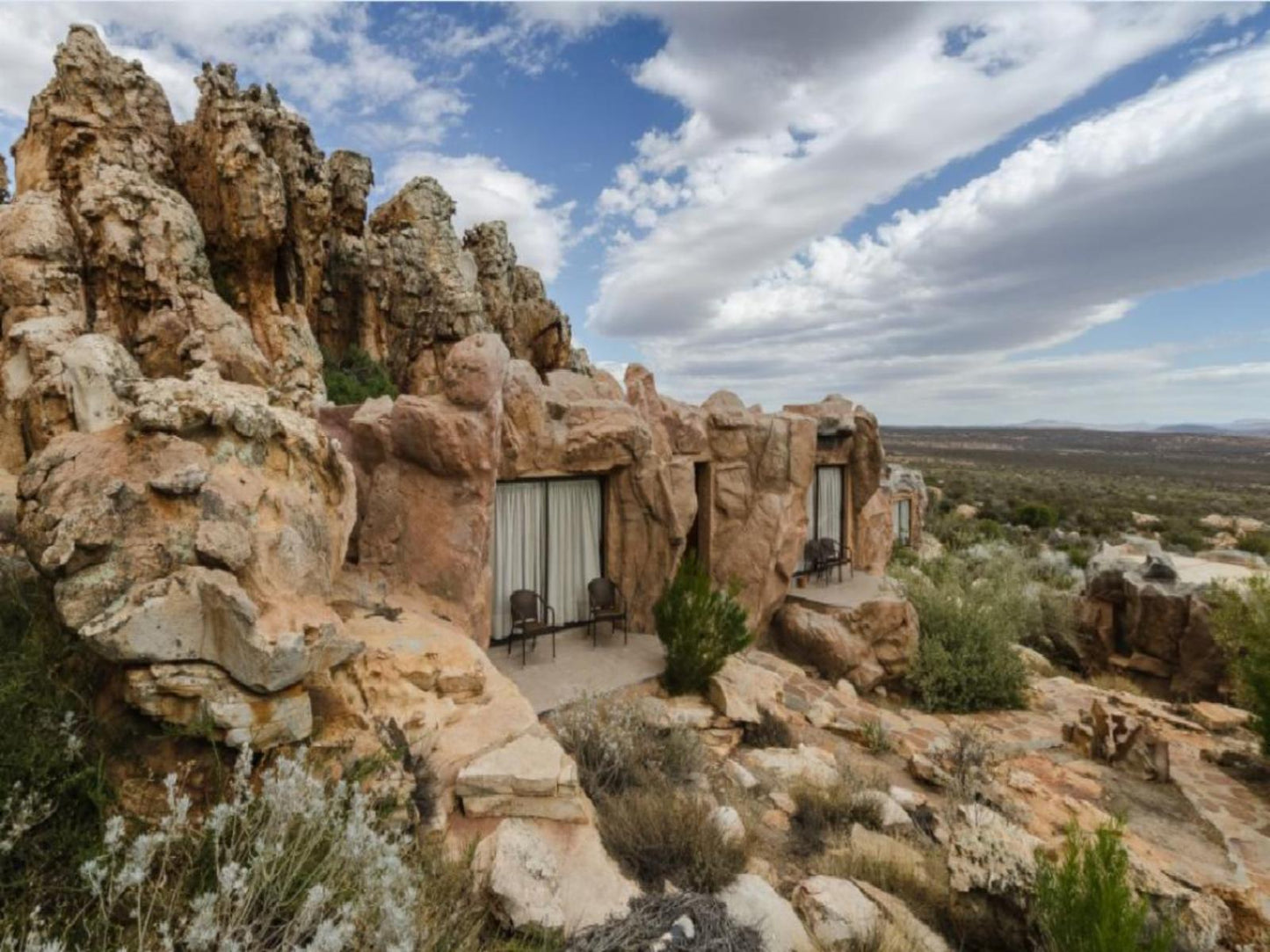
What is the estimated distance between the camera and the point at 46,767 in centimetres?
249

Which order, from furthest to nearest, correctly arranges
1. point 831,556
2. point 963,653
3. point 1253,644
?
point 831,556 → point 963,653 → point 1253,644

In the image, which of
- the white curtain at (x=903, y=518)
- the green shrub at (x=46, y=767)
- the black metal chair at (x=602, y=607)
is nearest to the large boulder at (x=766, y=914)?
the green shrub at (x=46, y=767)

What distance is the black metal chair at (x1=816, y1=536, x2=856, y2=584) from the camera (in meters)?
10.9

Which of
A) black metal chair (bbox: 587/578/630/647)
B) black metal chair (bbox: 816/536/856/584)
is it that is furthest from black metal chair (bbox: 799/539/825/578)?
black metal chair (bbox: 587/578/630/647)

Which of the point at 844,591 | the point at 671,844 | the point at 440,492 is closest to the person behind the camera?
the point at 671,844

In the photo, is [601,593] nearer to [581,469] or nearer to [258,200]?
[581,469]

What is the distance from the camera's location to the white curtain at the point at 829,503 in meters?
11.5

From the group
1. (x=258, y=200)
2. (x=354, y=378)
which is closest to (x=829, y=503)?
(x=354, y=378)

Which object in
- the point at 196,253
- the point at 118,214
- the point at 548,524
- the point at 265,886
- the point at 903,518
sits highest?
the point at 118,214

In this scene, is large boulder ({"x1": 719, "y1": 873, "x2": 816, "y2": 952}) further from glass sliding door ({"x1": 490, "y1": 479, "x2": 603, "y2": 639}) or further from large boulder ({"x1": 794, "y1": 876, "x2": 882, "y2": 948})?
glass sliding door ({"x1": 490, "y1": 479, "x2": 603, "y2": 639})

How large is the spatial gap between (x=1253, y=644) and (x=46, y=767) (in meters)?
10.6

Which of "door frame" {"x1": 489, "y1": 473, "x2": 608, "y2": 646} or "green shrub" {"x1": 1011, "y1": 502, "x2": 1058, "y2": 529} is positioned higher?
"door frame" {"x1": 489, "y1": 473, "x2": 608, "y2": 646}

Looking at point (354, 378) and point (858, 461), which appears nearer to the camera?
point (858, 461)

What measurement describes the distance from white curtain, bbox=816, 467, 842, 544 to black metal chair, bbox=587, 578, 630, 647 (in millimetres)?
4899
